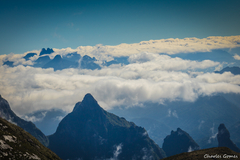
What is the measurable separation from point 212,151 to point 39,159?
162 m

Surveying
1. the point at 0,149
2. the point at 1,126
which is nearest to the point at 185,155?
the point at 0,149

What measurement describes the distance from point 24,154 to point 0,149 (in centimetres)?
1994

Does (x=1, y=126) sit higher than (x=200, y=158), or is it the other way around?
(x=1, y=126)

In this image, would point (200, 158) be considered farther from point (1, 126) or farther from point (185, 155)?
point (1, 126)

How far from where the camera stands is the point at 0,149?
325 feet

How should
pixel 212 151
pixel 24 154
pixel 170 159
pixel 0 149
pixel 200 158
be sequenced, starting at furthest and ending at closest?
pixel 170 159, pixel 212 151, pixel 200 158, pixel 24 154, pixel 0 149

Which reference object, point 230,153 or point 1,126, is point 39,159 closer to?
point 1,126

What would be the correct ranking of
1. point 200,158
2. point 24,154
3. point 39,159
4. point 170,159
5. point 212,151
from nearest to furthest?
point 24,154
point 39,159
point 200,158
point 212,151
point 170,159

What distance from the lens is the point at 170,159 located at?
551 ft

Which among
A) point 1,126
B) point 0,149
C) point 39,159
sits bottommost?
point 39,159

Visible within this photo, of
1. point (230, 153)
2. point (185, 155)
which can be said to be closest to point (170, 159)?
point (185, 155)

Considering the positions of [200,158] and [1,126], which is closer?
[1,126]

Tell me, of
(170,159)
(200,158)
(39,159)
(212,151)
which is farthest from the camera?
(170,159)

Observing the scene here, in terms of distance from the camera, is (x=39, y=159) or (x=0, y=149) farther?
(x=39, y=159)
